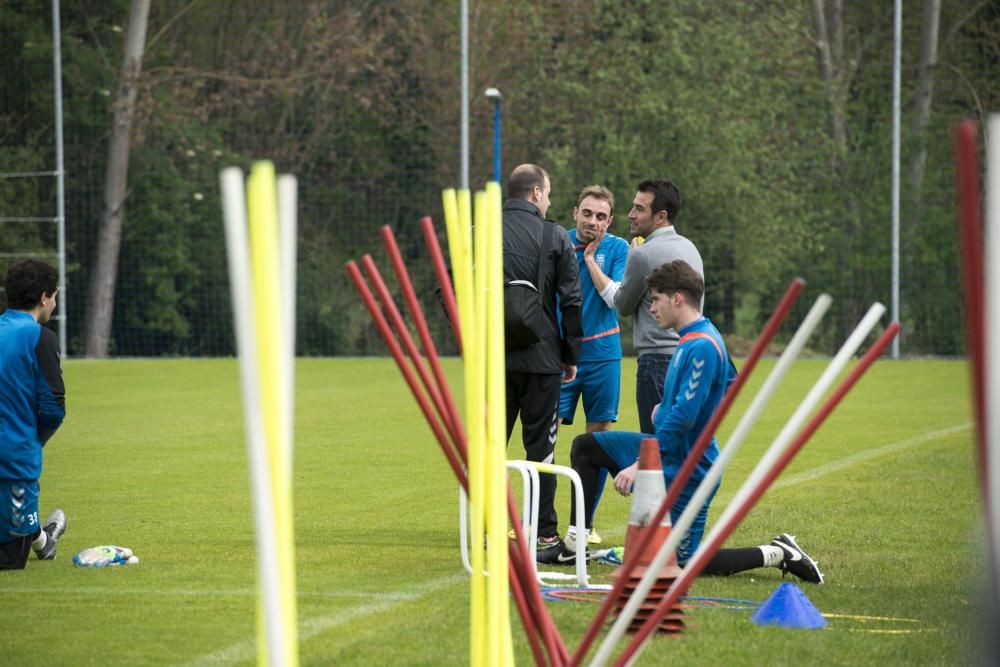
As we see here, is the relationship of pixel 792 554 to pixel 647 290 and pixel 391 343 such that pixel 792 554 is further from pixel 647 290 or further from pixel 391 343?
pixel 391 343

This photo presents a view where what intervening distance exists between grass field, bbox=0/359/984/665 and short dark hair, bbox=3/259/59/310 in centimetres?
129

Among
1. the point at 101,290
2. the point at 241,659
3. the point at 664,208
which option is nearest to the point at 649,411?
the point at 664,208

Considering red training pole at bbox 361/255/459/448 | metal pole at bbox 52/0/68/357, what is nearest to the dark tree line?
metal pole at bbox 52/0/68/357

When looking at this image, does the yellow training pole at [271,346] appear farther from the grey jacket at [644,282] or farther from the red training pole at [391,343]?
the grey jacket at [644,282]

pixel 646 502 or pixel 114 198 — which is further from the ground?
pixel 114 198

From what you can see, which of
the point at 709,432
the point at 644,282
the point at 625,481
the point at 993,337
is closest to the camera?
the point at 993,337

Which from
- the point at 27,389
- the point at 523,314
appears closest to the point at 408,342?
the point at 523,314

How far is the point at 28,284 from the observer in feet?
23.8

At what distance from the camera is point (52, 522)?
7617 mm

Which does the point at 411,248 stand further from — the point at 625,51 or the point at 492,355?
the point at 492,355

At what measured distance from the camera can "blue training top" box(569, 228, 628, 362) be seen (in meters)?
8.61

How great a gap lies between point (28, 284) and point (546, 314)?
258 centimetres

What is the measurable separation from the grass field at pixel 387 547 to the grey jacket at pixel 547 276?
1.06 m

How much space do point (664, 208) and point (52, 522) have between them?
3.49 metres
